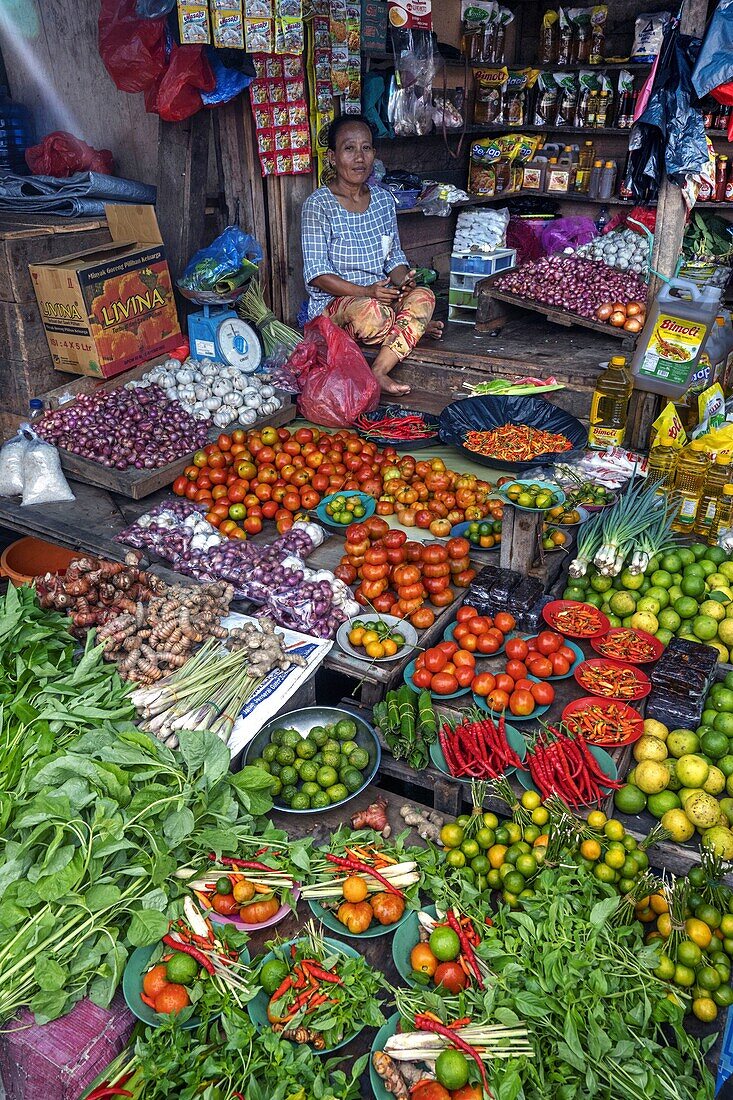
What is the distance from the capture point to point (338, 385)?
15.8 ft

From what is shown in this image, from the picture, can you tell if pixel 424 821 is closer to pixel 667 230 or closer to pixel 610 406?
pixel 610 406

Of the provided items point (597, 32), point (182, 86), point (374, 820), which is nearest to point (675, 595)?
point (374, 820)

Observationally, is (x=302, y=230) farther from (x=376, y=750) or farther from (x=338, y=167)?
(x=376, y=750)

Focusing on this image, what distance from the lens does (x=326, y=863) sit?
2.16 m

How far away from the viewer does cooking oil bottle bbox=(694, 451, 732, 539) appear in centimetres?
361

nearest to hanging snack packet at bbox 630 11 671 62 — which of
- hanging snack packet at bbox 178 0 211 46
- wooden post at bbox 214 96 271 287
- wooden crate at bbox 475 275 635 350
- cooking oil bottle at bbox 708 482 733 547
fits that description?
wooden crate at bbox 475 275 635 350

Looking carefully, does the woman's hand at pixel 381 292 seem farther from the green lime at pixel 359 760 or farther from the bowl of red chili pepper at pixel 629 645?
the green lime at pixel 359 760

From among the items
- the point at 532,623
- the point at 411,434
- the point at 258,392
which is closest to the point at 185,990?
the point at 532,623

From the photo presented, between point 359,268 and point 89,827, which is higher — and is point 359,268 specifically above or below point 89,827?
above

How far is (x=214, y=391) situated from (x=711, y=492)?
2870mm

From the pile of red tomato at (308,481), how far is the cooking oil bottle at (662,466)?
0.81m

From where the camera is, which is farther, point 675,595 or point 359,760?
point 675,595

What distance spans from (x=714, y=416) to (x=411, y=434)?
1644mm

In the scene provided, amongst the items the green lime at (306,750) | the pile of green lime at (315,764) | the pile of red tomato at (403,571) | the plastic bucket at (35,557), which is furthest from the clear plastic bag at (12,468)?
the green lime at (306,750)
